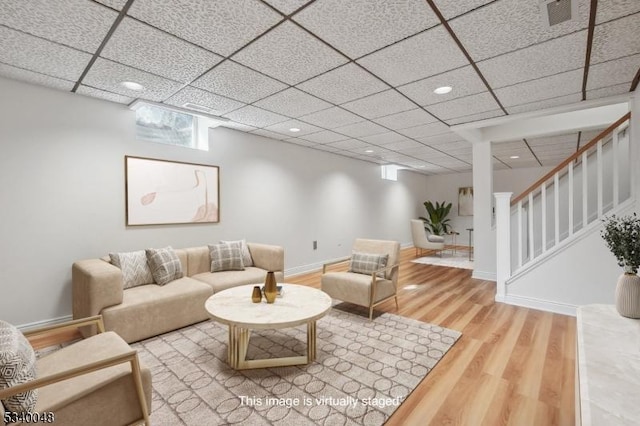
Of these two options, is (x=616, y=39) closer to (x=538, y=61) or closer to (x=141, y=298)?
(x=538, y=61)

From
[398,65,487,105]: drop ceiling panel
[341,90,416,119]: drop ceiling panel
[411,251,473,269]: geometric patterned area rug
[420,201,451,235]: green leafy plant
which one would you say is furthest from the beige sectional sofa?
[420,201,451,235]: green leafy plant

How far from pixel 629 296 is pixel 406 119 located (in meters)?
2.90

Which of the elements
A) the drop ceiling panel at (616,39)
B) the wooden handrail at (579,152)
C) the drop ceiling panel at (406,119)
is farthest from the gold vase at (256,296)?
the wooden handrail at (579,152)

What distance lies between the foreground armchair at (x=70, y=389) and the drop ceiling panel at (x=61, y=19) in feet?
5.92

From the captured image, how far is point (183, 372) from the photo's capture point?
7.04 ft

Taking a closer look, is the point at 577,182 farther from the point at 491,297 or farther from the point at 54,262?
the point at 54,262

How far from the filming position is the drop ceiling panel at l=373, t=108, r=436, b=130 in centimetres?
361

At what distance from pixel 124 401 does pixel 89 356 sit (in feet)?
1.38

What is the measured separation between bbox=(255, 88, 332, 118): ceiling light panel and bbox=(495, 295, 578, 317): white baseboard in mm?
3411

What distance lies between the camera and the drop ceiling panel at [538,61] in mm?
2077

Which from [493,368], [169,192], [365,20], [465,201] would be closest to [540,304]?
[493,368]

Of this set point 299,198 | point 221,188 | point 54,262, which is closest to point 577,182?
point 299,198

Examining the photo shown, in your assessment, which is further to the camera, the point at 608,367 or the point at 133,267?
the point at 133,267

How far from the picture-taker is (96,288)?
7.99 ft
